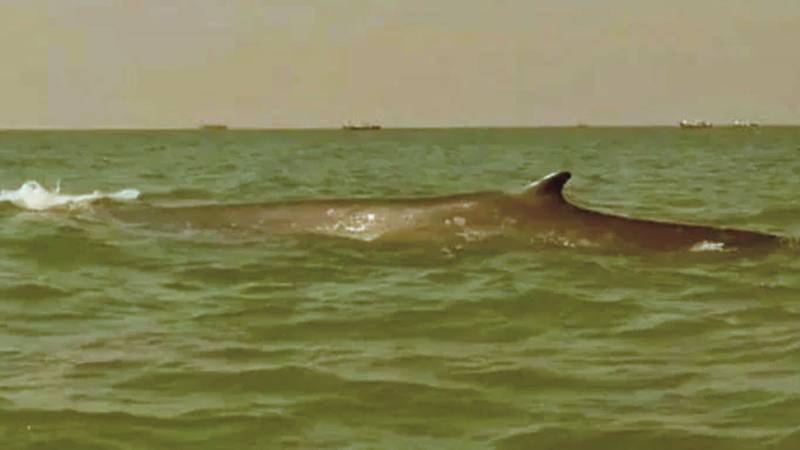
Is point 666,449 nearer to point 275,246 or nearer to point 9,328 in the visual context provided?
point 9,328

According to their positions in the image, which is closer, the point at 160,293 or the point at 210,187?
the point at 160,293

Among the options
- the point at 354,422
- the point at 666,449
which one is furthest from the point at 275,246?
the point at 666,449

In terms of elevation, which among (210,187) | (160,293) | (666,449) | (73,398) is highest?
(210,187)

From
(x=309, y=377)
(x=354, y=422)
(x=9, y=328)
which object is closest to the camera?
(x=354, y=422)

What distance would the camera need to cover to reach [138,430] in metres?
6.51

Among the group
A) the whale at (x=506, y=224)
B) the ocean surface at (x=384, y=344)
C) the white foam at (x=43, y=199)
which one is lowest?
the ocean surface at (x=384, y=344)

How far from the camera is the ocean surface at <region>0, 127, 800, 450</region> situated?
6578 mm

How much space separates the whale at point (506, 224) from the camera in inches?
544

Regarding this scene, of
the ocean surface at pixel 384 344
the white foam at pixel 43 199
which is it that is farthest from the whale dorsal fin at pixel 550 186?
the white foam at pixel 43 199

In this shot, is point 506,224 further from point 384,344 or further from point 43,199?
point 43,199

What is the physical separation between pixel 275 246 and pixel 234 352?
5938 mm

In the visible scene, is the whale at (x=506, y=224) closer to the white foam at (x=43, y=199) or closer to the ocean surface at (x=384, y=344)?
the ocean surface at (x=384, y=344)

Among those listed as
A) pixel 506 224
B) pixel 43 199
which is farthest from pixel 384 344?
pixel 43 199

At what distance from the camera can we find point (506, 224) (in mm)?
14352
